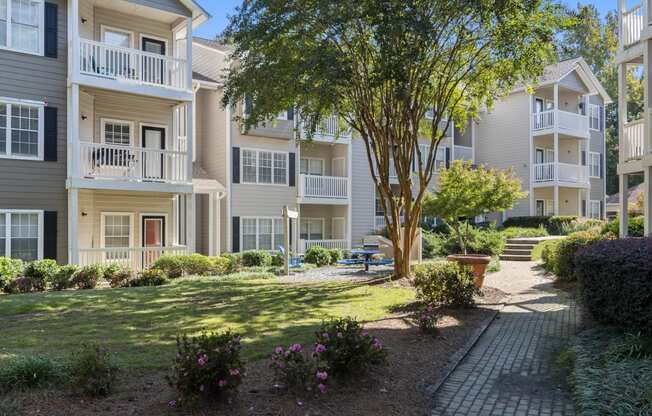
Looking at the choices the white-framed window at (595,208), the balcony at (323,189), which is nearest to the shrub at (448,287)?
the balcony at (323,189)

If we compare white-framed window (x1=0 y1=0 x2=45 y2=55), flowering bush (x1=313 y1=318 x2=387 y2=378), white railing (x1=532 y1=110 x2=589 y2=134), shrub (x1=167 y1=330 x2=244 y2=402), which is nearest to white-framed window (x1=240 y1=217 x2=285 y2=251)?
white-framed window (x1=0 y1=0 x2=45 y2=55)

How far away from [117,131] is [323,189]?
33.9 ft

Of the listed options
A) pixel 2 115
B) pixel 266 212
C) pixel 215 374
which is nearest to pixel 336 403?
pixel 215 374

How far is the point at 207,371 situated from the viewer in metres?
4.43

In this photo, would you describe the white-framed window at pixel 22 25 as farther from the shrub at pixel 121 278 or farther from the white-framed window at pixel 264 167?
the white-framed window at pixel 264 167

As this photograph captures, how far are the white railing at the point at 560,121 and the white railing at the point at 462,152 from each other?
13.3ft

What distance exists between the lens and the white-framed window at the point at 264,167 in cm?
2311

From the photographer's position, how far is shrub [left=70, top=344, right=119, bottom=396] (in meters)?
4.74

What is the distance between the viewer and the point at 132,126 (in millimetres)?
18750

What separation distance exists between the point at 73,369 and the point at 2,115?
556 inches

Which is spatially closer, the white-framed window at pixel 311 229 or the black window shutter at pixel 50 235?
the black window shutter at pixel 50 235

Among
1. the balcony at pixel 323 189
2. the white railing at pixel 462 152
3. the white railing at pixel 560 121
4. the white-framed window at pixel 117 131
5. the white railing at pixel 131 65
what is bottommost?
the balcony at pixel 323 189

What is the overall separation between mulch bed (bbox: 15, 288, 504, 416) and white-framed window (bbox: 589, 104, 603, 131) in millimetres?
33862

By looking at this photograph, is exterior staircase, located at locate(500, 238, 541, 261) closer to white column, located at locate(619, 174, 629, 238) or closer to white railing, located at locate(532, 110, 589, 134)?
white column, located at locate(619, 174, 629, 238)
